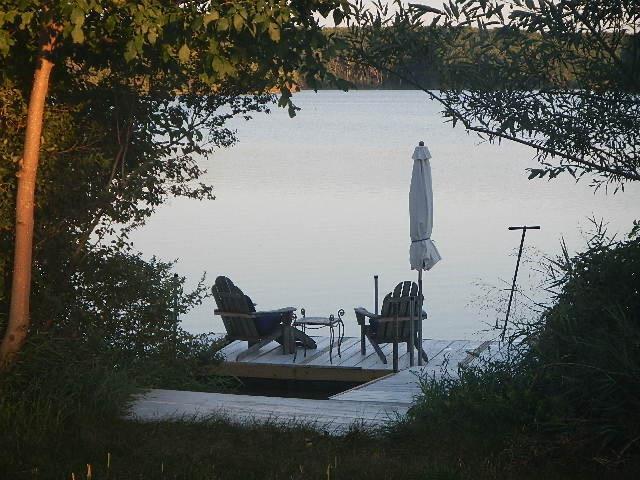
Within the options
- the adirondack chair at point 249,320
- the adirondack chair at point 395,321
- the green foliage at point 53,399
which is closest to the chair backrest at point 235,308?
the adirondack chair at point 249,320

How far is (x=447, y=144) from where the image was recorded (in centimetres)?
5366

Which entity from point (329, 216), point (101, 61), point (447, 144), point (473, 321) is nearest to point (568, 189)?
point (329, 216)

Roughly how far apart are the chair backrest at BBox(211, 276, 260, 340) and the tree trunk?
14.6ft

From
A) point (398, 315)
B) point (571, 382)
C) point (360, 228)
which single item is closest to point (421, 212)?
point (398, 315)

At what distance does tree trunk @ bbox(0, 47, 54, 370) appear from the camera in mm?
6957

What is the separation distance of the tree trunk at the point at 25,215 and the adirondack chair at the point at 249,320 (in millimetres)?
4457

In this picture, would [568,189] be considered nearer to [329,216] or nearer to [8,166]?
[329,216]

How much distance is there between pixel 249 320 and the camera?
37.8ft

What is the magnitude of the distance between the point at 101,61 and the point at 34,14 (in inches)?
45.5

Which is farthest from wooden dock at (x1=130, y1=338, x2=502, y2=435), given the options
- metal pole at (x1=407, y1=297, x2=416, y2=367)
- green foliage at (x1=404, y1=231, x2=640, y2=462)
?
metal pole at (x1=407, y1=297, x2=416, y2=367)

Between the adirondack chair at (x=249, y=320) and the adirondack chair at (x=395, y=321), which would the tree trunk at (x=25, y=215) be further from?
the adirondack chair at (x=395, y=321)

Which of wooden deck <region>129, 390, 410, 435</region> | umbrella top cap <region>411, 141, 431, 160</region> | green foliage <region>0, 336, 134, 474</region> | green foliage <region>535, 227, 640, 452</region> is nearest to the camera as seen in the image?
green foliage <region>535, 227, 640, 452</region>

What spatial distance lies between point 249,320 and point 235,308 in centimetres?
19

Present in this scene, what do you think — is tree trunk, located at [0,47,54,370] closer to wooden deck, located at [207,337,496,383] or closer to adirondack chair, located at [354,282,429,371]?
wooden deck, located at [207,337,496,383]
